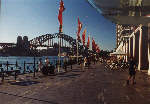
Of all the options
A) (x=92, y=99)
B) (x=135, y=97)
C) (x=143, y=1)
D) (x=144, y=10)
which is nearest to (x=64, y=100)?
(x=92, y=99)

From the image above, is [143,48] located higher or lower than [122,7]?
lower

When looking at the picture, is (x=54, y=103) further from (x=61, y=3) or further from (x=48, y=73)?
(x=61, y=3)

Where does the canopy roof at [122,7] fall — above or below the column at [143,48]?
above

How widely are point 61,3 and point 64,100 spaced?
52.8ft

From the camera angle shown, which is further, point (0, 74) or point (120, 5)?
point (0, 74)

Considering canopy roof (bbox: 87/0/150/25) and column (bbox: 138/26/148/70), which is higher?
canopy roof (bbox: 87/0/150/25)

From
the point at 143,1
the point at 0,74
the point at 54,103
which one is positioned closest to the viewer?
the point at 54,103

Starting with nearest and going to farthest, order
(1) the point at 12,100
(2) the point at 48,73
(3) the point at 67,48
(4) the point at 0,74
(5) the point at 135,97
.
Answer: (1) the point at 12,100, (5) the point at 135,97, (4) the point at 0,74, (2) the point at 48,73, (3) the point at 67,48

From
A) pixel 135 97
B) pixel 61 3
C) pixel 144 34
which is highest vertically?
pixel 61 3

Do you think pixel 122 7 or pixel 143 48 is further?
pixel 143 48

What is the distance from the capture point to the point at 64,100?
9.25 metres

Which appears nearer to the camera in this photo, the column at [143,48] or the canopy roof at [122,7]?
the canopy roof at [122,7]

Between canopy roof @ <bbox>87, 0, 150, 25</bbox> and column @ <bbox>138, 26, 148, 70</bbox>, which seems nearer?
canopy roof @ <bbox>87, 0, 150, 25</bbox>

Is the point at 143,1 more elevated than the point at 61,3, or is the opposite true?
the point at 61,3
